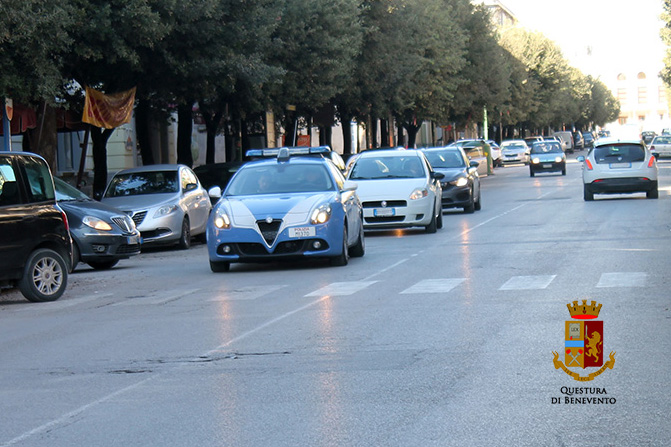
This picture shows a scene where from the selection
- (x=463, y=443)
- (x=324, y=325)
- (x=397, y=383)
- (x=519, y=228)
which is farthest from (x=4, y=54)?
(x=463, y=443)

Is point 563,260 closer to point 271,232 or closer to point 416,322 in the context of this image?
point 271,232

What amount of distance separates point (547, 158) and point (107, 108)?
29.9 metres

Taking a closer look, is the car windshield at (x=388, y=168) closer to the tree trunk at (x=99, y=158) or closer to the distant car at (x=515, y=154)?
the tree trunk at (x=99, y=158)

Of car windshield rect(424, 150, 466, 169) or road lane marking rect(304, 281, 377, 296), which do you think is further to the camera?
car windshield rect(424, 150, 466, 169)

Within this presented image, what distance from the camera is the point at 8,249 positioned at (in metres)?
13.3

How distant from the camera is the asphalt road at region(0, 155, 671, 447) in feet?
20.5

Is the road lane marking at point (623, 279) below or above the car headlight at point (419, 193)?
below

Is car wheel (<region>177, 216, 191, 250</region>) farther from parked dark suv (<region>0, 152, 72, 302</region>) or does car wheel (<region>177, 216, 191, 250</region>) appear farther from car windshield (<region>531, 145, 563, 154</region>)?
car windshield (<region>531, 145, 563, 154</region>)

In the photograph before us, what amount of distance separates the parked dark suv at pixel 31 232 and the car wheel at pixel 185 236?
7.57 m

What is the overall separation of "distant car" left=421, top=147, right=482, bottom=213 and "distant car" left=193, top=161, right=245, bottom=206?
4713mm

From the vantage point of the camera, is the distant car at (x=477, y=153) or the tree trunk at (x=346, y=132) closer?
the tree trunk at (x=346, y=132)

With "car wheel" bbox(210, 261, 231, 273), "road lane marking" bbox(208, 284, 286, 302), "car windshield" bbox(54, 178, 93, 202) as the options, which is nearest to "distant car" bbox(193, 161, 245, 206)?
"car windshield" bbox(54, 178, 93, 202)

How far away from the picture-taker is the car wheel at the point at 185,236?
71.9 feet

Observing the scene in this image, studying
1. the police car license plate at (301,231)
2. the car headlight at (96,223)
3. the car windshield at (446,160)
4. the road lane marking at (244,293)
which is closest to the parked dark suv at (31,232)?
the road lane marking at (244,293)
